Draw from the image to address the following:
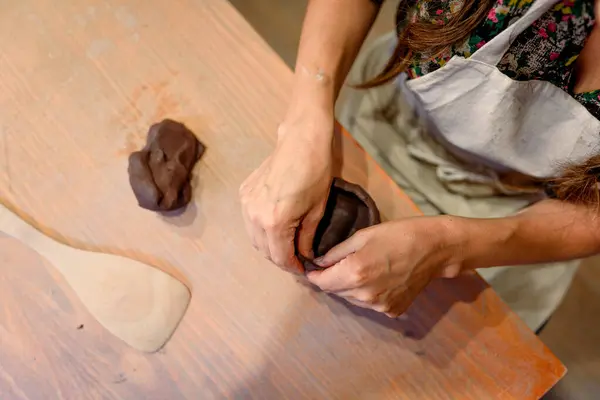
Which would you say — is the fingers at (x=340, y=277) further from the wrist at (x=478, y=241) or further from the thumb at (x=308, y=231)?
the wrist at (x=478, y=241)

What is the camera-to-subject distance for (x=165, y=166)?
2.17ft

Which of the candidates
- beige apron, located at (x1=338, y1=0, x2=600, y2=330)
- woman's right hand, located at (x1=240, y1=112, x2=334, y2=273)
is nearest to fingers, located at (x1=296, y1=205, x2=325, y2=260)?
woman's right hand, located at (x1=240, y1=112, x2=334, y2=273)

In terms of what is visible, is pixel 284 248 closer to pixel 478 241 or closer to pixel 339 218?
pixel 339 218

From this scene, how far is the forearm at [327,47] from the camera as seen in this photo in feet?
2.11

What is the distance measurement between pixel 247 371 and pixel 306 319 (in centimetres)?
10

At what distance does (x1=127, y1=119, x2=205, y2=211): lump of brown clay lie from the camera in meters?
0.64

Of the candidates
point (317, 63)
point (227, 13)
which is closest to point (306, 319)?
point (317, 63)

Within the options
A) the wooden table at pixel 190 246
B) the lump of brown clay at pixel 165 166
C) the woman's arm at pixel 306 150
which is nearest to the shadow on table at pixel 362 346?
the wooden table at pixel 190 246

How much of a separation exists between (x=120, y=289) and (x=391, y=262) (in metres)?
0.36

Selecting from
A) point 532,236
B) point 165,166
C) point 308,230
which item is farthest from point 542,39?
point 165,166

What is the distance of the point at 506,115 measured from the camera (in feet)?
2.11

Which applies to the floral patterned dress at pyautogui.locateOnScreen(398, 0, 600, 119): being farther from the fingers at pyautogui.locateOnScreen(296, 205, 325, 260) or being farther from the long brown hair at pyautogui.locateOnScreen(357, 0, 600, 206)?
the fingers at pyautogui.locateOnScreen(296, 205, 325, 260)

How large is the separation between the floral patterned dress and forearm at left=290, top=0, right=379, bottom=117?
10 cm

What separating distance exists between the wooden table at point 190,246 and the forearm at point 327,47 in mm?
61
